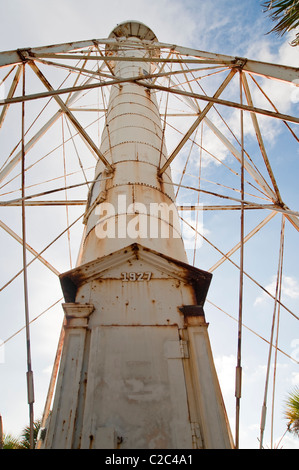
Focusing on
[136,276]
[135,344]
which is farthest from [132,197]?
[135,344]

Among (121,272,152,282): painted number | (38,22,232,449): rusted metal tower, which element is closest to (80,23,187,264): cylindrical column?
(38,22,232,449): rusted metal tower

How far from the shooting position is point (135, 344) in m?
3.86

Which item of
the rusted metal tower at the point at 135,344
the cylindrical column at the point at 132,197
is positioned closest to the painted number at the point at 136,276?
the rusted metal tower at the point at 135,344

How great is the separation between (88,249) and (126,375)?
2385 millimetres

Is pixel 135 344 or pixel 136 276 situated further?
pixel 136 276

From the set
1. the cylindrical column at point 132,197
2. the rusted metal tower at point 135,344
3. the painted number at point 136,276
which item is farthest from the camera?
Result: the cylindrical column at point 132,197

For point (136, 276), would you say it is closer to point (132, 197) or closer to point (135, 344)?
point (135, 344)

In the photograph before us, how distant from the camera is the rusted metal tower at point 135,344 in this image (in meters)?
3.23

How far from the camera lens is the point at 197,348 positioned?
12.6 ft

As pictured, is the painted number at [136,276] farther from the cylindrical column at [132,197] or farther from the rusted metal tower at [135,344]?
the cylindrical column at [132,197]

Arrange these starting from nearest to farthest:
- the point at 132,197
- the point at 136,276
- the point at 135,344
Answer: the point at 135,344 < the point at 136,276 < the point at 132,197
